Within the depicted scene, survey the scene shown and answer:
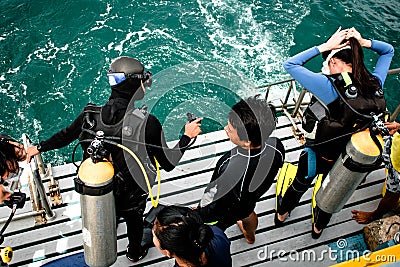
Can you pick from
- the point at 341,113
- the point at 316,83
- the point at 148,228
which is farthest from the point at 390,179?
the point at 148,228

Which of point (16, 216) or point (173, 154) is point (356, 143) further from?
point (16, 216)

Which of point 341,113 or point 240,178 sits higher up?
point 341,113

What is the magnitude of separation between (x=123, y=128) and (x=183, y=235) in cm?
97

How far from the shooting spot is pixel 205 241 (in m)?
2.45

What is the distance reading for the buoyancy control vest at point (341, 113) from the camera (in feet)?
10.4

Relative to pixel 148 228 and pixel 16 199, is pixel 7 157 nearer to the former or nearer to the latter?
pixel 16 199

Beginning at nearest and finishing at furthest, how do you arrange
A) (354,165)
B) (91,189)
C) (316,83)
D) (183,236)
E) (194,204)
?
(183,236) → (91,189) → (316,83) → (354,165) → (194,204)

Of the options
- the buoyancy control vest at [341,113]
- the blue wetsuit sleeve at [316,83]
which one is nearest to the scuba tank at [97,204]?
the blue wetsuit sleeve at [316,83]

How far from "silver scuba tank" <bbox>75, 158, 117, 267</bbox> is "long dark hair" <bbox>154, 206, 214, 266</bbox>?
25.4 inches

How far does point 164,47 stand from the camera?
29.7 feet

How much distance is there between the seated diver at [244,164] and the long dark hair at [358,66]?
71 cm

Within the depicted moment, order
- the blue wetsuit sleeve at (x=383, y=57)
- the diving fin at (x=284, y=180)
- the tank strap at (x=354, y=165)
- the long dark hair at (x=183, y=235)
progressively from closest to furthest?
the long dark hair at (x=183, y=235) → the tank strap at (x=354, y=165) → the blue wetsuit sleeve at (x=383, y=57) → the diving fin at (x=284, y=180)

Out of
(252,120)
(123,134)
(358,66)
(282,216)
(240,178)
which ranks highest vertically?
(358,66)

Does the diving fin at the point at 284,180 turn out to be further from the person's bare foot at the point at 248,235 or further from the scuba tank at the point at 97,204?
the scuba tank at the point at 97,204
